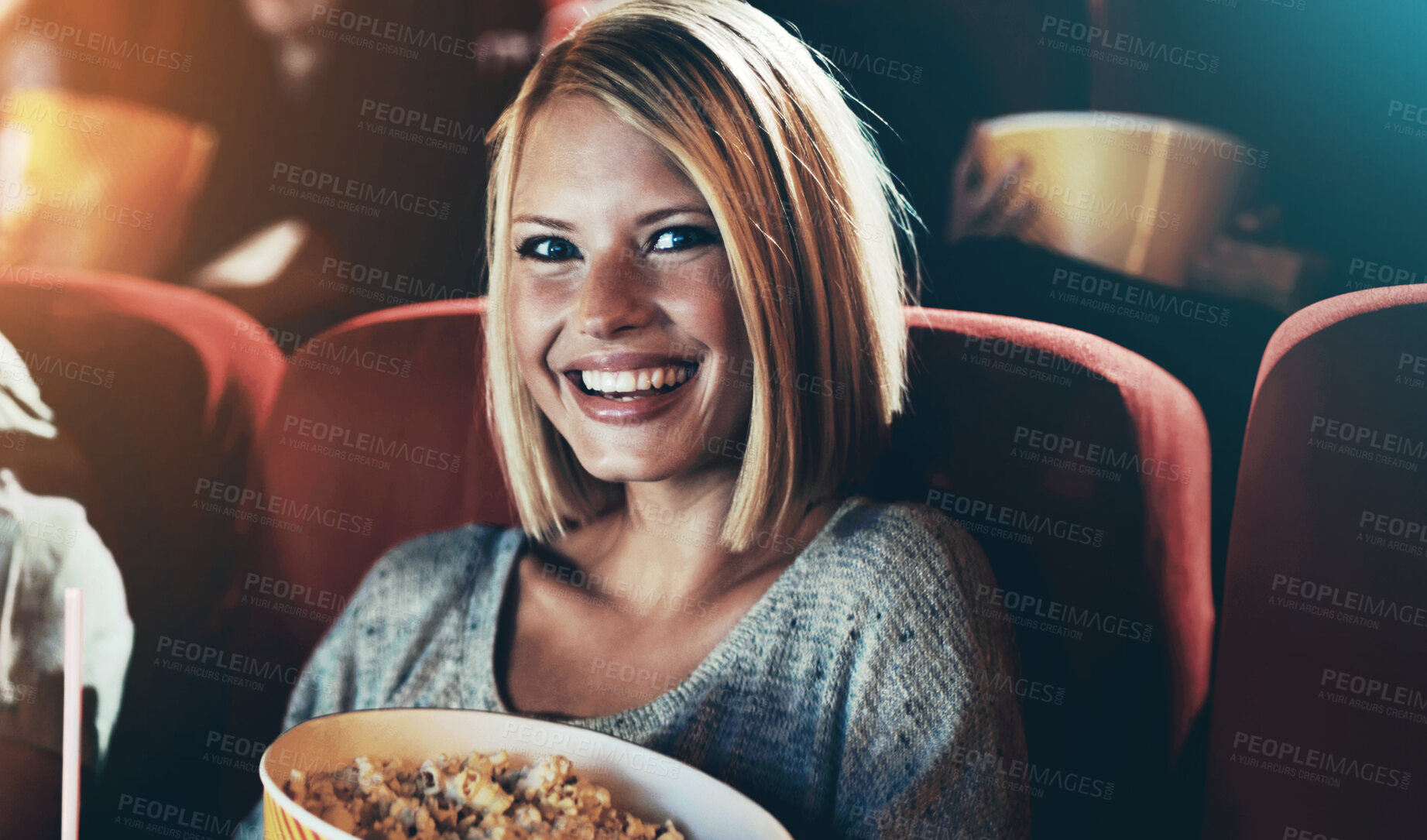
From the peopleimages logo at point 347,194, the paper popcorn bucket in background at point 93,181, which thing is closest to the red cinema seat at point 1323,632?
the peopleimages logo at point 347,194

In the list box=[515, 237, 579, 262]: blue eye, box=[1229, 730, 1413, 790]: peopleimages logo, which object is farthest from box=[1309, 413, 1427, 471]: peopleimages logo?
box=[515, 237, 579, 262]: blue eye

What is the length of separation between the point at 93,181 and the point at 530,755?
117 centimetres

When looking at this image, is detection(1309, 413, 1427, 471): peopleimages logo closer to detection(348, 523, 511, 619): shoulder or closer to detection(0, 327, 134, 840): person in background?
detection(348, 523, 511, 619): shoulder

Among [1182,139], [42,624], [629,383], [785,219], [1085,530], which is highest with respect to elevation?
[1182,139]

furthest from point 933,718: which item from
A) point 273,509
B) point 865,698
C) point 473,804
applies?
point 273,509

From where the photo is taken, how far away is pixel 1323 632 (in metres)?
1.15

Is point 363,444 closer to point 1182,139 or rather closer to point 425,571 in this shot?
point 425,571

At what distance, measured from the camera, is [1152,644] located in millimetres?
1153

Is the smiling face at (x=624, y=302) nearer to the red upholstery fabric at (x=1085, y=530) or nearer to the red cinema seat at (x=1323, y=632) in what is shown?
the red upholstery fabric at (x=1085, y=530)

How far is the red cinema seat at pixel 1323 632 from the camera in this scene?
114 cm

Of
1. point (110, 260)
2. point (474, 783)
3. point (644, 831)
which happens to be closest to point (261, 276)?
point (110, 260)

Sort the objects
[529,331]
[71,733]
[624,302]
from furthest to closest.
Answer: [529,331] → [624,302] → [71,733]

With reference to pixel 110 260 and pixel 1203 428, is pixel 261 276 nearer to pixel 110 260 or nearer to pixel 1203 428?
pixel 110 260

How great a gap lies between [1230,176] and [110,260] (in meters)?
1.64
